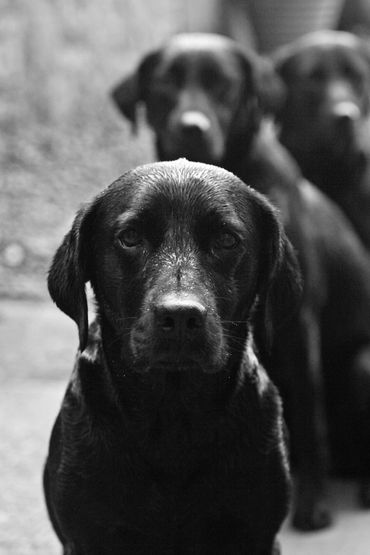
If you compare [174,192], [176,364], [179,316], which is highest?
[174,192]

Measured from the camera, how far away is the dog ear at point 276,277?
3.12m

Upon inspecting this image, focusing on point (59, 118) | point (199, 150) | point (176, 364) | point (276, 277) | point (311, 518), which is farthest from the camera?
point (59, 118)

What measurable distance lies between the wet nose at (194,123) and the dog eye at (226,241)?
1792mm

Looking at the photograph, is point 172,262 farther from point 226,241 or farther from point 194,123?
point 194,123

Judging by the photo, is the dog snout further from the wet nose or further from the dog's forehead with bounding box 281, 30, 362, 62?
the wet nose

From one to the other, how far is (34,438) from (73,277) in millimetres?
2171

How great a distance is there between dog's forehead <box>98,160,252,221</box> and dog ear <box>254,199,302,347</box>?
0.16 meters

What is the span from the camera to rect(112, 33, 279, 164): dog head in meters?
4.79

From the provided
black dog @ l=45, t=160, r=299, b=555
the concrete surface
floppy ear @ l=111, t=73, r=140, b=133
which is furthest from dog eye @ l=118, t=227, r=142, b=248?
floppy ear @ l=111, t=73, r=140, b=133

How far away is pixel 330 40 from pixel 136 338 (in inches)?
117

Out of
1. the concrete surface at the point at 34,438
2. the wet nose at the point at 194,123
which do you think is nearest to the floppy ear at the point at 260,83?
the wet nose at the point at 194,123

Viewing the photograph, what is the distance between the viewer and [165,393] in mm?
3018

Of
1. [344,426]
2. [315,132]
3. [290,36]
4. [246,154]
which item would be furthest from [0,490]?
[290,36]

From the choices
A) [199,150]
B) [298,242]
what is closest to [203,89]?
[199,150]
